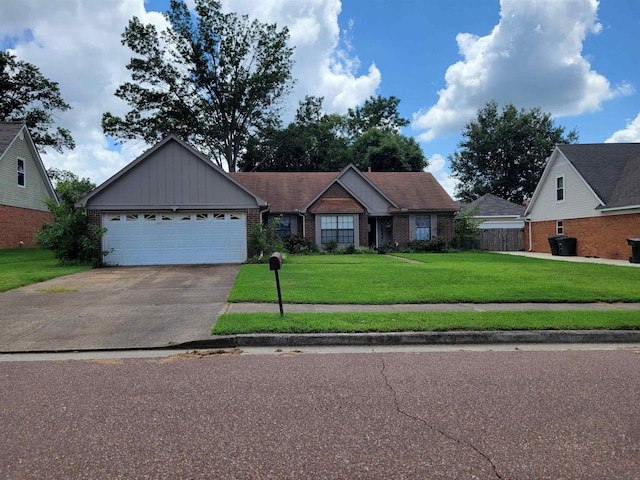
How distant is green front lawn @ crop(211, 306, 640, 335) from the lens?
21.5 feet

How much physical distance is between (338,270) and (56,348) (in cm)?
996

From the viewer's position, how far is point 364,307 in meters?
8.45

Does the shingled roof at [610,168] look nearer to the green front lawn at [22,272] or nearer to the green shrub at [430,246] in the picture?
the green shrub at [430,246]

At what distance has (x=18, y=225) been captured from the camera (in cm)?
2483

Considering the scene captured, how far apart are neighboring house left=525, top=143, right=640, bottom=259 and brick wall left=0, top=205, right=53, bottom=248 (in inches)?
1150

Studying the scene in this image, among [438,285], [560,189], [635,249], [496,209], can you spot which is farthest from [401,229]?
[438,285]

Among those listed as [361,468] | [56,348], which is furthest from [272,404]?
[56,348]

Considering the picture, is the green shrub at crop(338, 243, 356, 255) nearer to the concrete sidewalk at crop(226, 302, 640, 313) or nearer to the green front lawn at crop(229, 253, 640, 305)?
the green front lawn at crop(229, 253, 640, 305)

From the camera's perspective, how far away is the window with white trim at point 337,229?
2519 centimetres

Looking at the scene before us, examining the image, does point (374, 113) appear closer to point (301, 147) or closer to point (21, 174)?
point (301, 147)

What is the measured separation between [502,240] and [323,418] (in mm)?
29523

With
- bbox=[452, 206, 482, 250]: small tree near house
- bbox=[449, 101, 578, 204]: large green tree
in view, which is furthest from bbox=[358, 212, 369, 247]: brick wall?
bbox=[449, 101, 578, 204]: large green tree

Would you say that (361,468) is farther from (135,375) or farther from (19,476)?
(135,375)

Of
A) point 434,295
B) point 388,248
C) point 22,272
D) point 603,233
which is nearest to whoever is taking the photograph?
point 434,295
